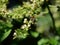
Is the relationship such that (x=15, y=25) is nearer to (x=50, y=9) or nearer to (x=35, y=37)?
(x=35, y=37)

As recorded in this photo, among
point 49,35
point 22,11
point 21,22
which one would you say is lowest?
point 49,35

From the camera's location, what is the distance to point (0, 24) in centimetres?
249

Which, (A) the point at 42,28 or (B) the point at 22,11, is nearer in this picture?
(B) the point at 22,11

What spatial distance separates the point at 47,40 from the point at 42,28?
0.25m

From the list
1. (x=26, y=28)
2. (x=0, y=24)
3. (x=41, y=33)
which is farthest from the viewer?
(x=41, y=33)

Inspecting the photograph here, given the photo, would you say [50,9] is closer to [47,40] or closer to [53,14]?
[53,14]

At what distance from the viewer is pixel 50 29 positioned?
2.71 metres

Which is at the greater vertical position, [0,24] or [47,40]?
[0,24]

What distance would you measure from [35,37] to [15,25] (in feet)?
0.95

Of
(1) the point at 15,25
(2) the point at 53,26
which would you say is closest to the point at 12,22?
(1) the point at 15,25

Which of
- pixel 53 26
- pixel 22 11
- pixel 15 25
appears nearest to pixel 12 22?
pixel 15 25

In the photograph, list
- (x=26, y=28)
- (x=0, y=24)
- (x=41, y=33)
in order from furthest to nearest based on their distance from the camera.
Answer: (x=41, y=33)
(x=0, y=24)
(x=26, y=28)

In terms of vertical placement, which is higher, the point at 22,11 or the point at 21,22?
the point at 22,11

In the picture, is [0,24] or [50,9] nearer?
[0,24]
